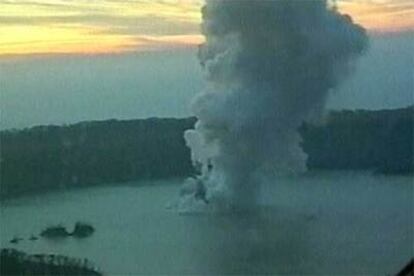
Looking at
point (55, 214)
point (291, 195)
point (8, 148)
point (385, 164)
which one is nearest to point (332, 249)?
point (291, 195)

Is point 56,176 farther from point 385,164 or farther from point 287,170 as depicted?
point 385,164

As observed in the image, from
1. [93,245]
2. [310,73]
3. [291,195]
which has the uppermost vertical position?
[310,73]

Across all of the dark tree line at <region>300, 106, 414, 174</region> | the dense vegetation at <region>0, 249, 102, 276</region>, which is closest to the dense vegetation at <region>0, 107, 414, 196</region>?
the dark tree line at <region>300, 106, 414, 174</region>

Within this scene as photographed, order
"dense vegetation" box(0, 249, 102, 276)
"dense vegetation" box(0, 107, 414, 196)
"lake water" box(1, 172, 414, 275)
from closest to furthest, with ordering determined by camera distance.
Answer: "dense vegetation" box(0, 249, 102, 276)
"lake water" box(1, 172, 414, 275)
"dense vegetation" box(0, 107, 414, 196)

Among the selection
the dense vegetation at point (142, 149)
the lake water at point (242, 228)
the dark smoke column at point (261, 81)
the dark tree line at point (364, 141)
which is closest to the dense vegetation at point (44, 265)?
the lake water at point (242, 228)

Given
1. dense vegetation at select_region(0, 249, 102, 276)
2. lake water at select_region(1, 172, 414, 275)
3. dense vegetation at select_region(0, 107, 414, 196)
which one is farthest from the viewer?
dense vegetation at select_region(0, 107, 414, 196)

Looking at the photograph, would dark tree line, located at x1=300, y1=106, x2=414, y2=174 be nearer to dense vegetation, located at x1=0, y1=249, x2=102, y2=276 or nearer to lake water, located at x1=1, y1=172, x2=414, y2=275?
lake water, located at x1=1, y1=172, x2=414, y2=275

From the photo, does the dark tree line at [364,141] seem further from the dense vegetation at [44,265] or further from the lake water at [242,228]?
the dense vegetation at [44,265]
